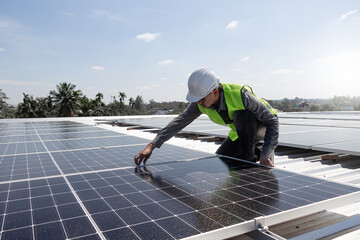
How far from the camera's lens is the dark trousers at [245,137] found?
434 centimetres

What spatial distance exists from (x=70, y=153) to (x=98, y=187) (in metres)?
2.73

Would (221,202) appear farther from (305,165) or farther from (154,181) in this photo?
(305,165)

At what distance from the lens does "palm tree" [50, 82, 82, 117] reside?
5131cm

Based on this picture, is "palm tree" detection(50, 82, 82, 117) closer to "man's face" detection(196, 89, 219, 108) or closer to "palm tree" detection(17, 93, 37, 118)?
"palm tree" detection(17, 93, 37, 118)

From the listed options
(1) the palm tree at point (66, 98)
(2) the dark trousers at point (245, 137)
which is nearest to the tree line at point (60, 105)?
(1) the palm tree at point (66, 98)

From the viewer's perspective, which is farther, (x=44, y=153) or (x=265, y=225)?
(x=44, y=153)

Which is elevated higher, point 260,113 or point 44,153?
point 260,113

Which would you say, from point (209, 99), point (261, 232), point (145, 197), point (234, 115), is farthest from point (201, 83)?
point (261, 232)

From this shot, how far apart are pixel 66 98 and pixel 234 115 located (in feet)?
171

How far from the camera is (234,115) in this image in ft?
14.3

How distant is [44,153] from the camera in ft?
18.6

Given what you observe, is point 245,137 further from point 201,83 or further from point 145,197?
point 145,197

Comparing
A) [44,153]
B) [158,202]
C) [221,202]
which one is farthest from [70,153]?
[221,202]

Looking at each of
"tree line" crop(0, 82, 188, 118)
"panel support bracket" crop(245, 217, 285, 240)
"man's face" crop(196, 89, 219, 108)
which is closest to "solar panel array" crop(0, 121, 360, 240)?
"panel support bracket" crop(245, 217, 285, 240)
